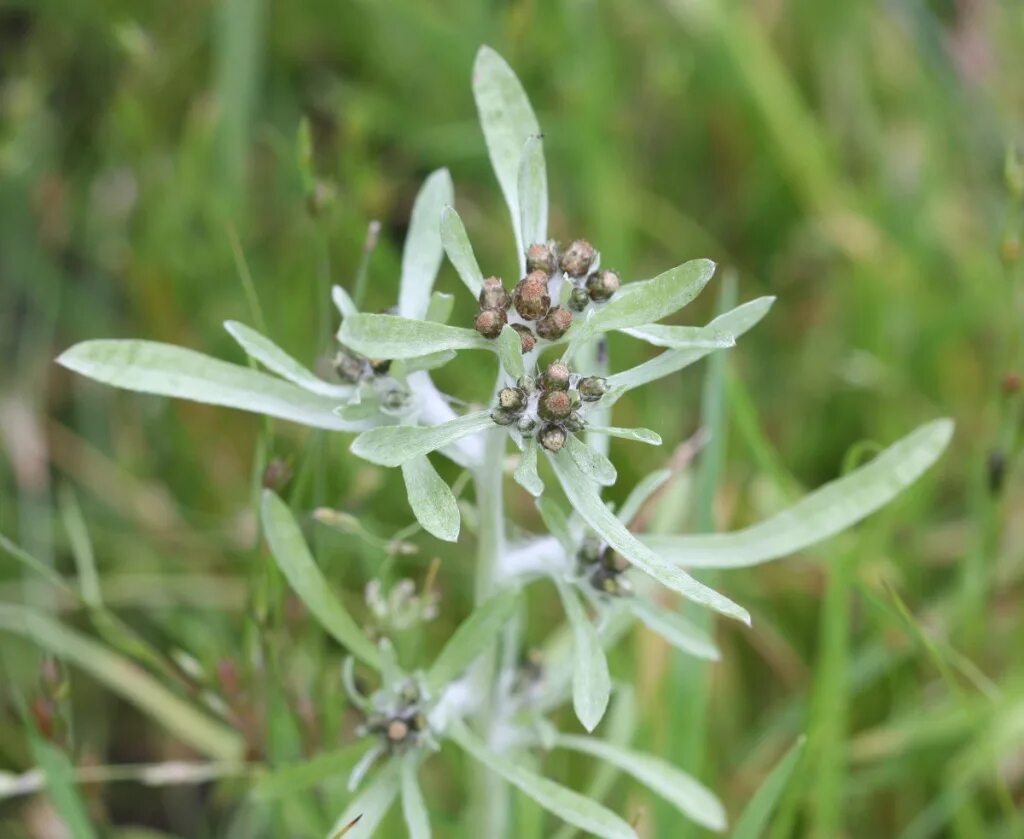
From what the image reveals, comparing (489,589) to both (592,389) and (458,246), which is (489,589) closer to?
(592,389)

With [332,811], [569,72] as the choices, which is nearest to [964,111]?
[569,72]

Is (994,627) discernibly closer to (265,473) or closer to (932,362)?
(932,362)

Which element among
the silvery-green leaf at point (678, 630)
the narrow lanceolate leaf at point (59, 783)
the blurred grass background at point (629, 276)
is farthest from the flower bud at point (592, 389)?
the narrow lanceolate leaf at point (59, 783)

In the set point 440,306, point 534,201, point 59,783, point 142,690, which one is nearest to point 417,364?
point 440,306

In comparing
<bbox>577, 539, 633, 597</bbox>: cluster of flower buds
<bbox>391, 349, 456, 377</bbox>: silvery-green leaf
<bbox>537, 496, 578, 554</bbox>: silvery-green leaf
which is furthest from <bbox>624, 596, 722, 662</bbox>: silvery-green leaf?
<bbox>391, 349, 456, 377</bbox>: silvery-green leaf

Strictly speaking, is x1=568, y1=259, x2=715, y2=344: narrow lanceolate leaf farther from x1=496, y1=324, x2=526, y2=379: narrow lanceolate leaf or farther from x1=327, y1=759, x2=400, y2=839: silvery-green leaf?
x1=327, y1=759, x2=400, y2=839: silvery-green leaf

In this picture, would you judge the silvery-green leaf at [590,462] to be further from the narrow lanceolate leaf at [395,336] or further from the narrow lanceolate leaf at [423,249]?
the narrow lanceolate leaf at [423,249]
